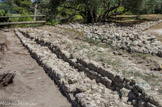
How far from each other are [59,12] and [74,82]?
13.7 m

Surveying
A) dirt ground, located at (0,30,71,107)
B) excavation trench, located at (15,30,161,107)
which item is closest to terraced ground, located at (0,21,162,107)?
excavation trench, located at (15,30,161,107)

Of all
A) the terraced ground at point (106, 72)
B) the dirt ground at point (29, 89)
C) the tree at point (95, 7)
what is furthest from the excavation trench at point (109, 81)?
the tree at point (95, 7)

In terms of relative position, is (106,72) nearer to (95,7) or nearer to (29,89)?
(29,89)

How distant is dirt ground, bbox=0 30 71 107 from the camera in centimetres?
476

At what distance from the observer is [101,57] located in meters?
6.16

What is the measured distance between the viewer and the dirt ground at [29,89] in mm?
4758

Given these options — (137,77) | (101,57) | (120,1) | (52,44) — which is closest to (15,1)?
(120,1)

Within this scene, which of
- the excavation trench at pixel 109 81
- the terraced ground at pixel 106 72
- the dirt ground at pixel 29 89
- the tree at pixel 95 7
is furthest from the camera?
the tree at pixel 95 7

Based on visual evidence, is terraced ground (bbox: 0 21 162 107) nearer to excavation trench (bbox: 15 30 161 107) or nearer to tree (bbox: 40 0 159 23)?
excavation trench (bbox: 15 30 161 107)

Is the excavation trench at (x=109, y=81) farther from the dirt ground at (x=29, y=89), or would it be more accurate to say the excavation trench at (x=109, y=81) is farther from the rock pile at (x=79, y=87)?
the dirt ground at (x=29, y=89)

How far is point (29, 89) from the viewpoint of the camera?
5.44m

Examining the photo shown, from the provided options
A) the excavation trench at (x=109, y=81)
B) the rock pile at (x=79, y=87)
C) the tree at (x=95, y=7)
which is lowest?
the rock pile at (x=79, y=87)

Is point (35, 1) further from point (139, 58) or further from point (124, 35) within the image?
point (139, 58)

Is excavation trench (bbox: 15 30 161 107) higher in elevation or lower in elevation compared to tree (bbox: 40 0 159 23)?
lower
